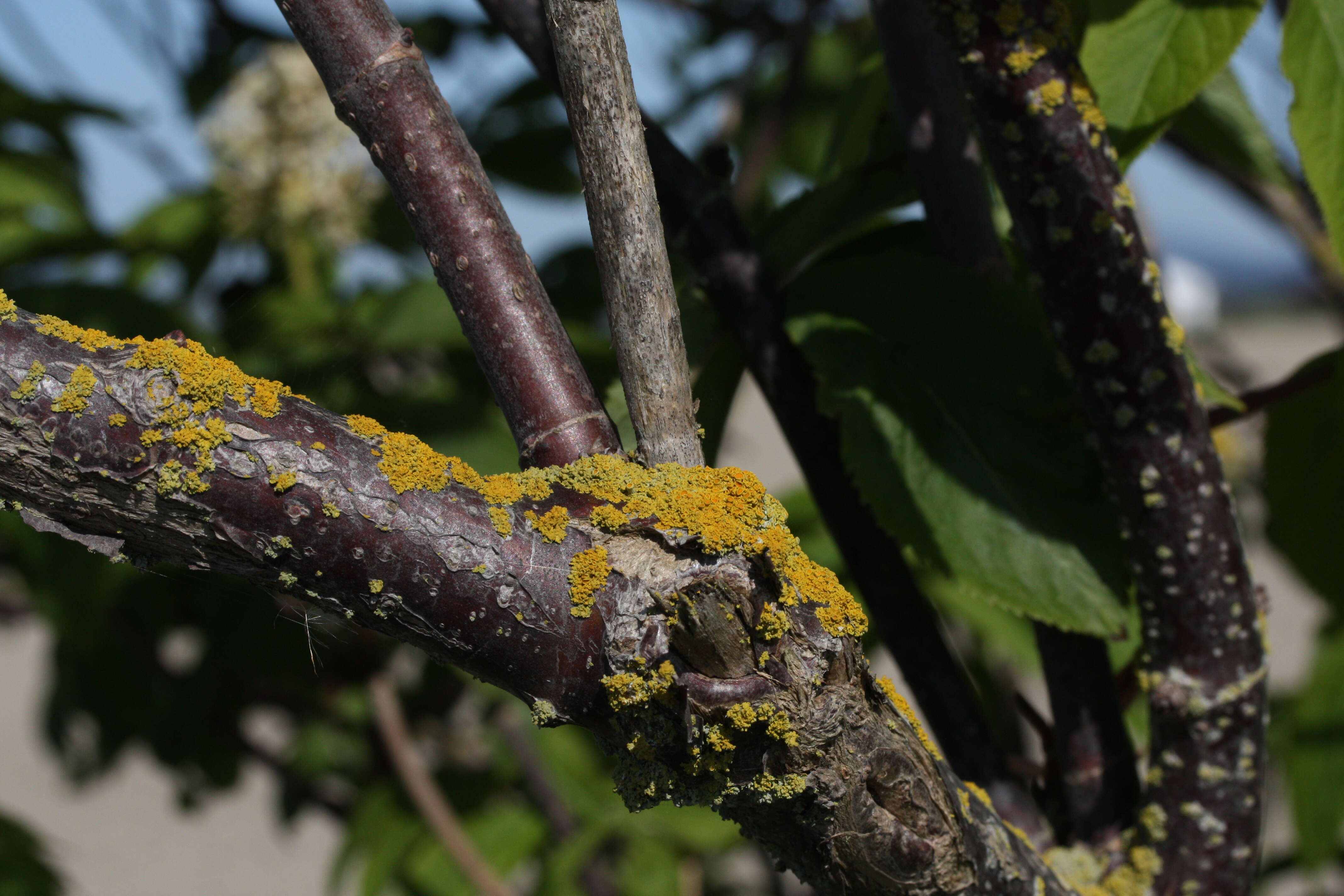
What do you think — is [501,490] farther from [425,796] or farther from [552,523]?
[425,796]

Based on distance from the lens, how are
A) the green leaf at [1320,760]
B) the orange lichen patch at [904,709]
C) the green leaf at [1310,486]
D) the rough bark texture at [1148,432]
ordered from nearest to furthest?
the orange lichen patch at [904,709] → the rough bark texture at [1148,432] → the green leaf at [1310,486] → the green leaf at [1320,760]

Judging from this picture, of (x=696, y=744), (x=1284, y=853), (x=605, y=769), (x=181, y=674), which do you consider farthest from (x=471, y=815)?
(x=1284, y=853)

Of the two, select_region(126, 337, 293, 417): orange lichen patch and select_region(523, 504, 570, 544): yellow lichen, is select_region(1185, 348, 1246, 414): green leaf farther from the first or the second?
select_region(126, 337, 293, 417): orange lichen patch

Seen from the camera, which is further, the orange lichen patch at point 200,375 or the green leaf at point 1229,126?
the green leaf at point 1229,126

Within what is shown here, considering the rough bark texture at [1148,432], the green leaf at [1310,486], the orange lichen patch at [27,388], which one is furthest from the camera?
the green leaf at [1310,486]

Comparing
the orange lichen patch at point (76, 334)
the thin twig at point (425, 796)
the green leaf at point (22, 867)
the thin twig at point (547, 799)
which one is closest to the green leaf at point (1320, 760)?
the thin twig at point (547, 799)

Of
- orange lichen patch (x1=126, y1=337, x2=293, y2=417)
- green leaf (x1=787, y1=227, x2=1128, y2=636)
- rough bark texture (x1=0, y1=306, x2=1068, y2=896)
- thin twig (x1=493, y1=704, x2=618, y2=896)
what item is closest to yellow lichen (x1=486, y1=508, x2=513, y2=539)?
rough bark texture (x1=0, y1=306, x2=1068, y2=896)

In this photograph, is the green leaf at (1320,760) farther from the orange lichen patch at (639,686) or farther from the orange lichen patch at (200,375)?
the orange lichen patch at (200,375)
